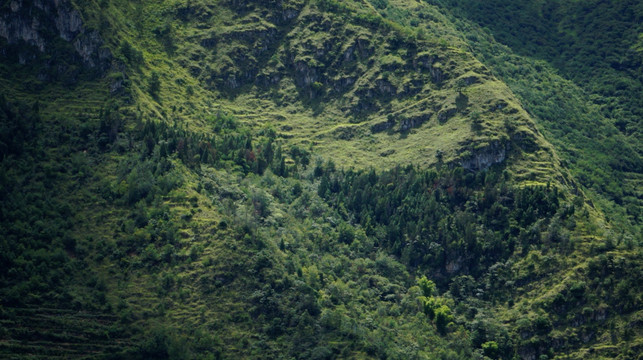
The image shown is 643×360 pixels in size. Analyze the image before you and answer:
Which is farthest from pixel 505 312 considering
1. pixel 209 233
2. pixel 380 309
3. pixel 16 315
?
pixel 16 315

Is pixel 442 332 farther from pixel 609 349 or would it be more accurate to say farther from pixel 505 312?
pixel 609 349

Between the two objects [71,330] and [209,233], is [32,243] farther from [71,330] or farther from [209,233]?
[209,233]

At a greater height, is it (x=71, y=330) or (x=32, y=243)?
(x=32, y=243)

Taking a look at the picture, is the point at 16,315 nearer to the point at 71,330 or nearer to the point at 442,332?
the point at 71,330

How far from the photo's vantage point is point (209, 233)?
200 meters

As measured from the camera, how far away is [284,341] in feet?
604

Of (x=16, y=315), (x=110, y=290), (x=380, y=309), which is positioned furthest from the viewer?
(x=380, y=309)

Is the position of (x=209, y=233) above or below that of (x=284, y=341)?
above

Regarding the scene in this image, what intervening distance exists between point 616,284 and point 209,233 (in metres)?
90.1

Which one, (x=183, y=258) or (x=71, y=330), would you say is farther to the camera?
(x=183, y=258)

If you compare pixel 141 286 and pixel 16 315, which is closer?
pixel 16 315

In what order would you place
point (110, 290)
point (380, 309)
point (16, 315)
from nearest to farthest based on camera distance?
point (16, 315)
point (110, 290)
point (380, 309)

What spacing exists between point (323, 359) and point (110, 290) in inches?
1863

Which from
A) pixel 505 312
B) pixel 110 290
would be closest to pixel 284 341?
pixel 110 290
